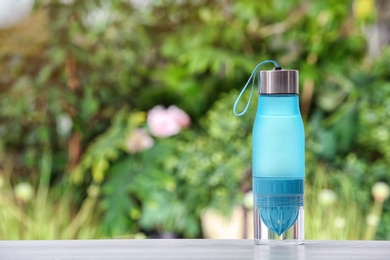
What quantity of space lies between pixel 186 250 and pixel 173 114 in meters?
2.35

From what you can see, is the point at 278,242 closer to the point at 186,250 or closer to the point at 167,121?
the point at 186,250

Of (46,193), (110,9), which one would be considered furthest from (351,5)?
(46,193)

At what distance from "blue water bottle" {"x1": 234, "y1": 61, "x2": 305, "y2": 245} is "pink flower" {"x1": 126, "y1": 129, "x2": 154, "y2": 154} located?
2304 millimetres

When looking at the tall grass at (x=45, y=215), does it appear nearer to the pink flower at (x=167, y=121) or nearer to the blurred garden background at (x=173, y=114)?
the blurred garden background at (x=173, y=114)

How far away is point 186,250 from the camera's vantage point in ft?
3.41

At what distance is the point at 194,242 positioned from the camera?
114cm

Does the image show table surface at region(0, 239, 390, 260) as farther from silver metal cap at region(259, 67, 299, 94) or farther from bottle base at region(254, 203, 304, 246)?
silver metal cap at region(259, 67, 299, 94)

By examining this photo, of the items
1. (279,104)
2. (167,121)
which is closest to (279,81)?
(279,104)

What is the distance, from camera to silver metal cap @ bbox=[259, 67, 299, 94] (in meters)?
1.06

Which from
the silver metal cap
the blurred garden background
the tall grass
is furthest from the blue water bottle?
the tall grass

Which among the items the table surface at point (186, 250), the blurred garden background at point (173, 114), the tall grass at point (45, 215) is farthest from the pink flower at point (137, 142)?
the table surface at point (186, 250)

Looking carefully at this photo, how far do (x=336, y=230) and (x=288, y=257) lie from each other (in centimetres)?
220

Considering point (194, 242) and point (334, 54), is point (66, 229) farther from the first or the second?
point (194, 242)

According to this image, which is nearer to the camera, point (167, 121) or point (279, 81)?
point (279, 81)
